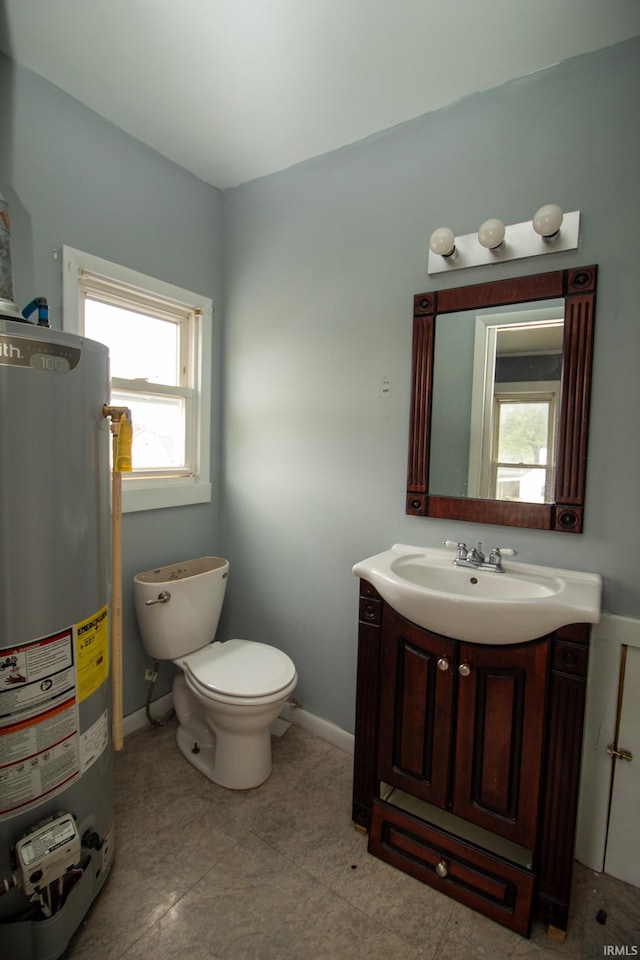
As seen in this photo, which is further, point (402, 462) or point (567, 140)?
point (402, 462)

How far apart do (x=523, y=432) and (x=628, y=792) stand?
1.14 metres

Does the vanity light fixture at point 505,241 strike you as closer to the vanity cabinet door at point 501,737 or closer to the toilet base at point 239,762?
the vanity cabinet door at point 501,737

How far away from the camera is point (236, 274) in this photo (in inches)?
86.8

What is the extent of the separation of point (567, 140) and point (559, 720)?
1.70m

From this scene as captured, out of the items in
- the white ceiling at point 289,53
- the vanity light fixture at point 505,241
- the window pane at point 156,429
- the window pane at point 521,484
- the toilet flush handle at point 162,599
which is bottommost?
the toilet flush handle at point 162,599

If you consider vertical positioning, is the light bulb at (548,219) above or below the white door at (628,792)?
above

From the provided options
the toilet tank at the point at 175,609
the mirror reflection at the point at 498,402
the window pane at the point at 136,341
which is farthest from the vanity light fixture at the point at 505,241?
the toilet tank at the point at 175,609

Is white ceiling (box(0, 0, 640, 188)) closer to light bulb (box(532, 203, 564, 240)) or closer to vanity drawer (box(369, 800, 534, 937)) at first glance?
light bulb (box(532, 203, 564, 240))

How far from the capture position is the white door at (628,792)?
4.37ft

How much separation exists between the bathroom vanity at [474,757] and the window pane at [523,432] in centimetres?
44

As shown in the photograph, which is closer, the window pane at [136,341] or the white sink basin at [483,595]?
the white sink basin at [483,595]

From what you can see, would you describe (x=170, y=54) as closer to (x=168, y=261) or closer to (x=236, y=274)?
(x=168, y=261)

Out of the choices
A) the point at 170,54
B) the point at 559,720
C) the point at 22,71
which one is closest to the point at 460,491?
the point at 559,720

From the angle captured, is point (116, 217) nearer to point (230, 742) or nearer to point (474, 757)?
point (230, 742)
